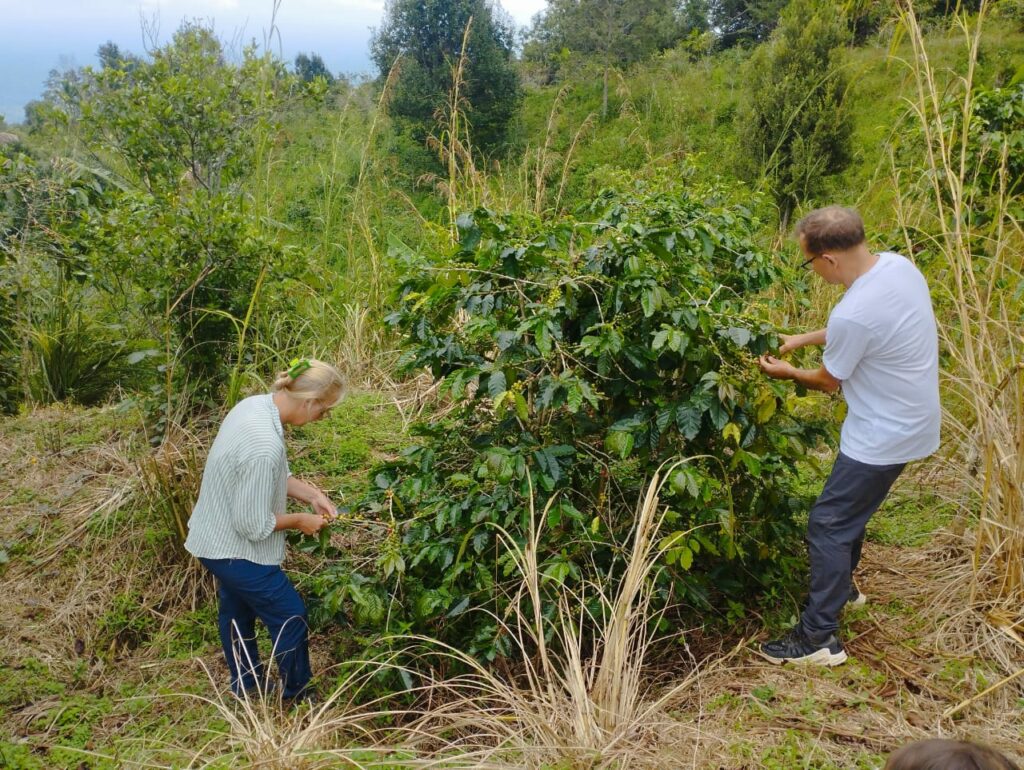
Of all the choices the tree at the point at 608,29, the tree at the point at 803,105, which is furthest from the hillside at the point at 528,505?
the tree at the point at 608,29

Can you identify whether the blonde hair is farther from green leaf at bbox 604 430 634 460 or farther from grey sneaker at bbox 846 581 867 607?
grey sneaker at bbox 846 581 867 607

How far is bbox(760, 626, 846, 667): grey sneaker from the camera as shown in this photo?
285 centimetres

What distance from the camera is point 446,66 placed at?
1200 cm

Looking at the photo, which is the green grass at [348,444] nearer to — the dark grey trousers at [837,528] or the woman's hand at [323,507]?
the woman's hand at [323,507]

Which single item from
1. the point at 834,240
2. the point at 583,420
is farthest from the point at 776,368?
the point at 583,420

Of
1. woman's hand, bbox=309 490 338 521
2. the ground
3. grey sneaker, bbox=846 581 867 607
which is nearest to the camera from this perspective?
the ground

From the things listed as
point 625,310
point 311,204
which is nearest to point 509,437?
point 625,310

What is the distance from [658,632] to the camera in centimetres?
326

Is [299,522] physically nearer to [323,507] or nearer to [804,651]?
[323,507]

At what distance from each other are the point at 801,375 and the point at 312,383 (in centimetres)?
174

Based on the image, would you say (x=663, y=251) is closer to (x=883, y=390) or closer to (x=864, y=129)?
(x=883, y=390)

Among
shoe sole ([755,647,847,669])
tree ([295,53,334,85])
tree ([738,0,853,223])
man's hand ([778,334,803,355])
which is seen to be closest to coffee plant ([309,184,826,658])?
man's hand ([778,334,803,355])

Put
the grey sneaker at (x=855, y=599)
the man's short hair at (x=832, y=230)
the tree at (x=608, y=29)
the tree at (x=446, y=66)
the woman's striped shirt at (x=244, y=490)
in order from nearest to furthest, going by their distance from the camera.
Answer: the man's short hair at (x=832, y=230) < the woman's striped shirt at (x=244, y=490) < the grey sneaker at (x=855, y=599) < the tree at (x=446, y=66) < the tree at (x=608, y=29)

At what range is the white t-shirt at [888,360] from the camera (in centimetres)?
256
